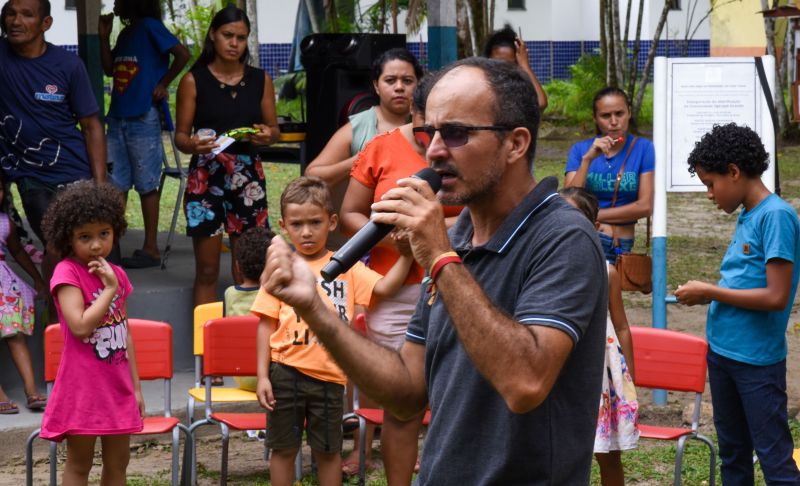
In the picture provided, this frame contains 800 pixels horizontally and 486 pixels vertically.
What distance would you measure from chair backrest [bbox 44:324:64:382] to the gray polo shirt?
11.1ft

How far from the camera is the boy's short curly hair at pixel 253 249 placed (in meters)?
5.92

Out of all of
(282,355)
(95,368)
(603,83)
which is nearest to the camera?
(95,368)

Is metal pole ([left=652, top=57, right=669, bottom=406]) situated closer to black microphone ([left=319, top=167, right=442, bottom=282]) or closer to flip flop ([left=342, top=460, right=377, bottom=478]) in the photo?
flip flop ([left=342, top=460, right=377, bottom=478])

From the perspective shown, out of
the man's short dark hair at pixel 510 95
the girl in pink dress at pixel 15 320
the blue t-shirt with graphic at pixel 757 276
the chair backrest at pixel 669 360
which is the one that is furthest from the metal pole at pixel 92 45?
the man's short dark hair at pixel 510 95

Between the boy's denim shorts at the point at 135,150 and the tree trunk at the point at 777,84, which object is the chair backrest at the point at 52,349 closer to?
the boy's denim shorts at the point at 135,150

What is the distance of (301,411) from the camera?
5.37 m

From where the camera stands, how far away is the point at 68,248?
506 cm

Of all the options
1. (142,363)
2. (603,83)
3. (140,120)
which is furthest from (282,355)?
(603,83)

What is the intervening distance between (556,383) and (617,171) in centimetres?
485

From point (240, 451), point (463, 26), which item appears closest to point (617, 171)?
point (240, 451)

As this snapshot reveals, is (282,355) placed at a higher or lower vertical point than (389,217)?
lower

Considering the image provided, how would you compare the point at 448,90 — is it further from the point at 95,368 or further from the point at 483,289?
the point at 95,368

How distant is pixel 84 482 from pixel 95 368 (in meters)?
0.48

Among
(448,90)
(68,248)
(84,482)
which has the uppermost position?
(448,90)
